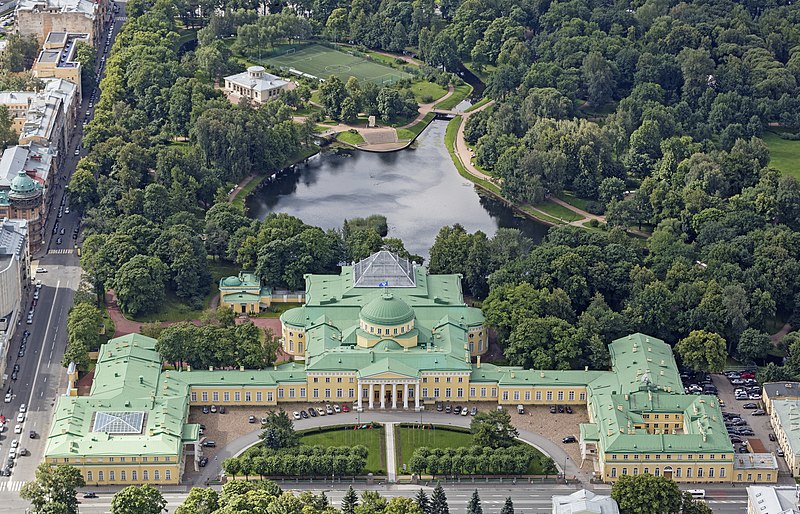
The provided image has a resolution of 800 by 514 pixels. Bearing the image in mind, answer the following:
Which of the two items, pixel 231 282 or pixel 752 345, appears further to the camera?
pixel 231 282

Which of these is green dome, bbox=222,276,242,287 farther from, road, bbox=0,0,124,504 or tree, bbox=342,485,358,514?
tree, bbox=342,485,358,514

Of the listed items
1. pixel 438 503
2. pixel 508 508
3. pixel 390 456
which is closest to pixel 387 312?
pixel 390 456

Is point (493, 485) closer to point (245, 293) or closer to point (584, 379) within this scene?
point (584, 379)

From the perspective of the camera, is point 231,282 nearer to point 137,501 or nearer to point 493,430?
point 493,430

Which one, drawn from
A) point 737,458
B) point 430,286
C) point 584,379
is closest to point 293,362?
point 430,286

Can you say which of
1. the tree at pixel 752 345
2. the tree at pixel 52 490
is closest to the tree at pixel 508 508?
the tree at pixel 52 490
